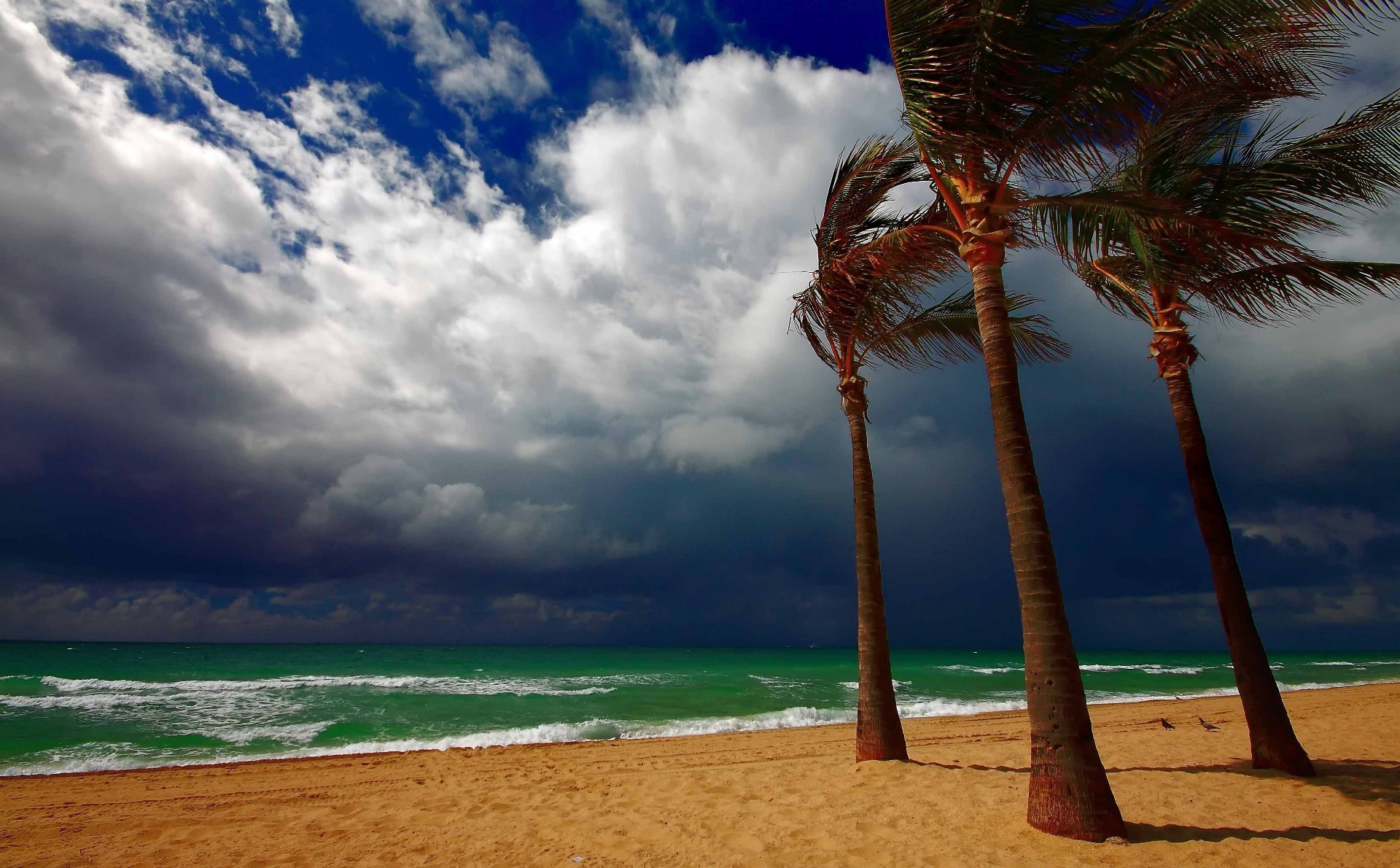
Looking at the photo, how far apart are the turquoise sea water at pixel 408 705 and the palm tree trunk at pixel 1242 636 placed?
424 inches

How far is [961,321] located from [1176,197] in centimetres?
277

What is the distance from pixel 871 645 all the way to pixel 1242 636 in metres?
4.01

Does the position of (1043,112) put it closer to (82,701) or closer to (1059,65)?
→ (1059,65)

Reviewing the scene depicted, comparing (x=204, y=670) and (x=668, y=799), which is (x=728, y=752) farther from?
(x=204, y=670)

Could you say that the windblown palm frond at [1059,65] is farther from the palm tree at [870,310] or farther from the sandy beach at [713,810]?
the sandy beach at [713,810]

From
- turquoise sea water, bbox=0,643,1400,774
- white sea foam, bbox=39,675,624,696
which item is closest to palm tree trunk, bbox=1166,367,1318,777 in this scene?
turquoise sea water, bbox=0,643,1400,774

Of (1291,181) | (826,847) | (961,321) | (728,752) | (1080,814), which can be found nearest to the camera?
(1080,814)

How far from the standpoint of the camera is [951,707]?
20.0 meters

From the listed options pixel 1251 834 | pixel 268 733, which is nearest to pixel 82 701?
pixel 268 733

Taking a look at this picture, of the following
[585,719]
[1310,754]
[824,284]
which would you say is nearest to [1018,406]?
[824,284]

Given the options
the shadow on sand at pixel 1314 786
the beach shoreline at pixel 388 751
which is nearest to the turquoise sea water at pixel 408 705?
the beach shoreline at pixel 388 751

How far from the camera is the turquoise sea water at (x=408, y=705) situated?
14.0m

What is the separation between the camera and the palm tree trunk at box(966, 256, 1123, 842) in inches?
190

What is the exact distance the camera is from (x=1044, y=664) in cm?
499
